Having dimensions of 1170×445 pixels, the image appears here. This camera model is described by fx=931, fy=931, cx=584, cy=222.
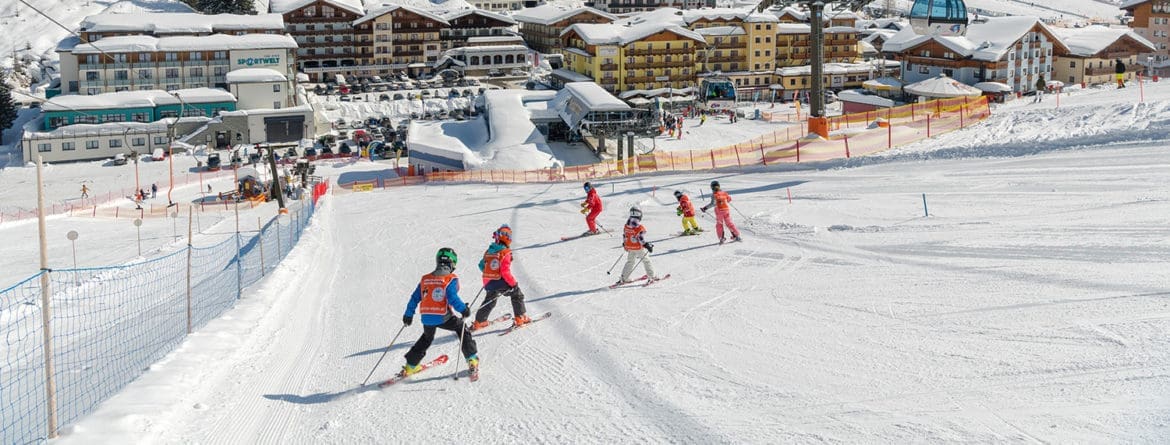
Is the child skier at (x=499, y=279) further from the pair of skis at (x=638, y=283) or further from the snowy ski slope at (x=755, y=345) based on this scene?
the pair of skis at (x=638, y=283)

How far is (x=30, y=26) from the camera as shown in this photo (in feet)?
320

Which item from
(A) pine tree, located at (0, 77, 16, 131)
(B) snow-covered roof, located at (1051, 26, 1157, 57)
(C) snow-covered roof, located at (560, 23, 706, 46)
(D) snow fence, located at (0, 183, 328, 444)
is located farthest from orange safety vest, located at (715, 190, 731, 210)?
(A) pine tree, located at (0, 77, 16, 131)

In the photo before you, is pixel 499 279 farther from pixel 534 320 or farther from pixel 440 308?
pixel 440 308

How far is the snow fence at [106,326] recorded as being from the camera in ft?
27.2

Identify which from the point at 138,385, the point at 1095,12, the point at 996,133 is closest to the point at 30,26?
the point at 996,133

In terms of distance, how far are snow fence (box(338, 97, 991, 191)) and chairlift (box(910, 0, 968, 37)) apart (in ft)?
9.88

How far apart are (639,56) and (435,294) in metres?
55.4

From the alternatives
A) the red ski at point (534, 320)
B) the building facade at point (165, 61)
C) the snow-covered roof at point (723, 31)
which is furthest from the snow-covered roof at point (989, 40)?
the red ski at point (534, 320)

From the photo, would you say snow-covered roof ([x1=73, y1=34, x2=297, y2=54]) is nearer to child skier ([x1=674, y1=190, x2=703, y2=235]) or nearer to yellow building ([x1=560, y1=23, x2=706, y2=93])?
yellow building ([x1=560, y1=23, x2=706, y2=93])

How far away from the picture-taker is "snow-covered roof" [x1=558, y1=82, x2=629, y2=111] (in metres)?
43.2

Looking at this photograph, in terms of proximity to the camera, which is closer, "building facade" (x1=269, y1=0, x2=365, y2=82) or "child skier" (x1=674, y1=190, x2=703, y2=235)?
"child skier" (x1=674, y1=190, x2=703, y2=235)

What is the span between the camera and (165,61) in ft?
185

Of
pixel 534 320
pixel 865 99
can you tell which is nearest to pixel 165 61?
pixel 865 99

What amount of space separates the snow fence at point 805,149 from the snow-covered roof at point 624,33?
2517 centimetres
